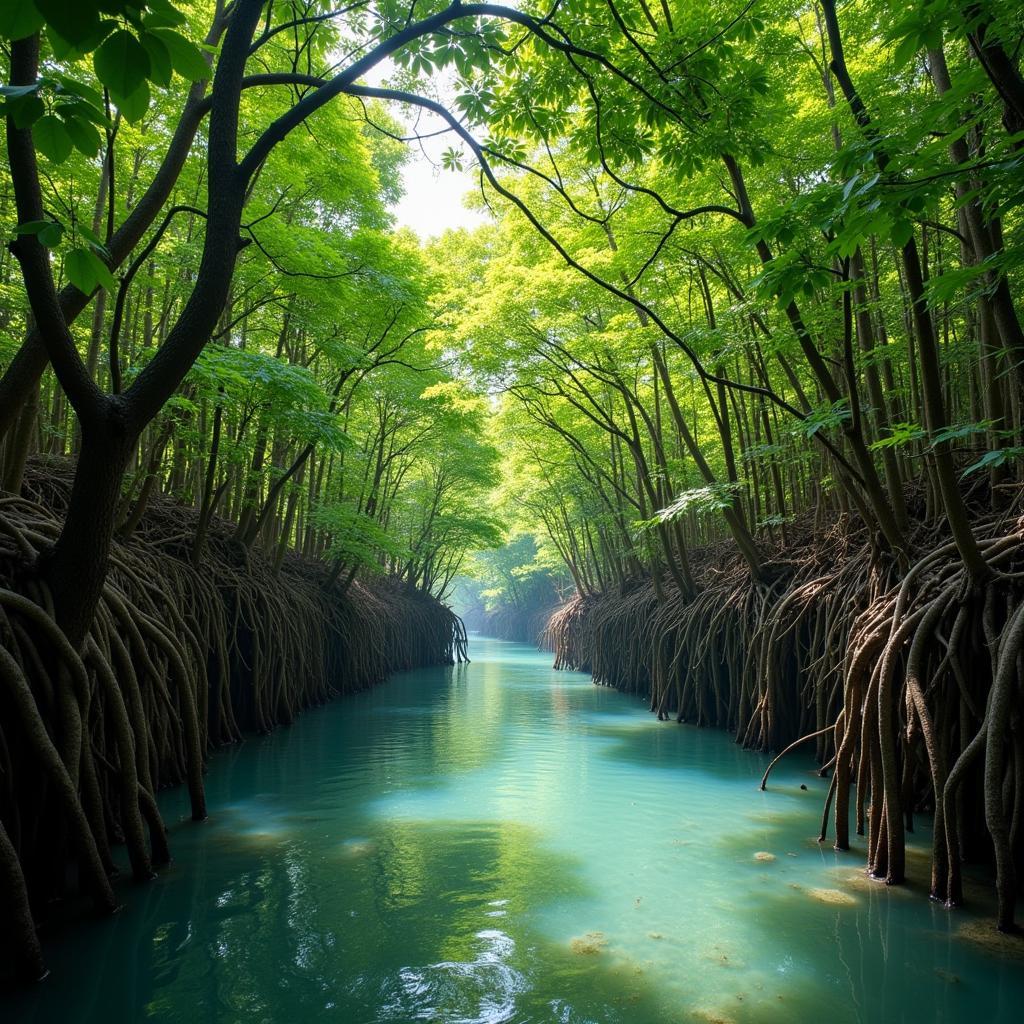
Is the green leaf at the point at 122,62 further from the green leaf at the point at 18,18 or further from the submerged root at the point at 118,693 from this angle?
the submerged root at the point at 118,693

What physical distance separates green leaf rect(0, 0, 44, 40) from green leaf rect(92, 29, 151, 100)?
0.11 metres

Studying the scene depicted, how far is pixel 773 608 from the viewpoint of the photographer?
684cm

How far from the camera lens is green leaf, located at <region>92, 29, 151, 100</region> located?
1080 millimetres

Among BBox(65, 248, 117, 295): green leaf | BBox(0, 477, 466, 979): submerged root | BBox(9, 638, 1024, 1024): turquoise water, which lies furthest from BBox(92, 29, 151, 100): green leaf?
BBox(9, 638, 1024, 1024): turquoise water

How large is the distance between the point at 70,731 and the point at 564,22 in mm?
4677

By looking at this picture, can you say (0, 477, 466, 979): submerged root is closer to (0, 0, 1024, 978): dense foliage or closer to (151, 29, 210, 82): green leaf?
(0, 0, 1024, 978): dense foliage

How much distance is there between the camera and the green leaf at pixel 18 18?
3.05 ft

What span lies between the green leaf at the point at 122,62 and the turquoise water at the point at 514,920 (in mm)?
2738

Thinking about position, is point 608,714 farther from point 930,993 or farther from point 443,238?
point 443,238

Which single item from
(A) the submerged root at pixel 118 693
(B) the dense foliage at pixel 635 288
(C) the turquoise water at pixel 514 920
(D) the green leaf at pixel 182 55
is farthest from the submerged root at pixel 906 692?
(A) the submerged root at pixel 118 693

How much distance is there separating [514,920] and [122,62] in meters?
3.34

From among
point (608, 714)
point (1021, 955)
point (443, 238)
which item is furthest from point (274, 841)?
point (443, 238)

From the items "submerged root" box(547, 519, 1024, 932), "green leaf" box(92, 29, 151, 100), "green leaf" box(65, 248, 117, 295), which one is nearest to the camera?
"green leaf" box(92, 29, 151, 100)

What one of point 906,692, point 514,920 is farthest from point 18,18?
point 906,692
